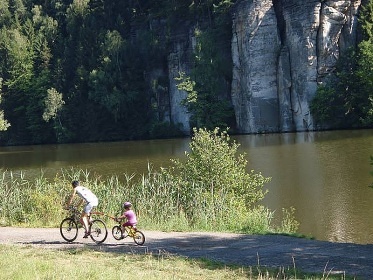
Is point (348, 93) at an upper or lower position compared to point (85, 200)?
upper

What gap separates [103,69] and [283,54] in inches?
930

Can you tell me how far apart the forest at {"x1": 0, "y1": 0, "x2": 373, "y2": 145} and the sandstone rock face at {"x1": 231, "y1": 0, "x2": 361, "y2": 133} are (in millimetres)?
1966

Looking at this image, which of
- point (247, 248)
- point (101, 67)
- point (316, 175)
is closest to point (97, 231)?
point (247, 248)

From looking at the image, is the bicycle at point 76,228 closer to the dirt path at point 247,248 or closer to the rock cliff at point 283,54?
the dirt path at point 247,248

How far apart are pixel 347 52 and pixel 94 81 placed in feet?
102

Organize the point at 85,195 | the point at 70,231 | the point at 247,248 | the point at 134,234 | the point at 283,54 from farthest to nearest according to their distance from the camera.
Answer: the point at 283,54 < the point at 70,231 < the point at 85,195 < the point at 134,234 < the point at 247,248

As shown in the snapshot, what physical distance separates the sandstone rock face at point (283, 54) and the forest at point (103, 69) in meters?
1.97

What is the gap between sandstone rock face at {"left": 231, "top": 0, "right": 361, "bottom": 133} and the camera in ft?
180

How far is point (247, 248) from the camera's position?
36.8 feet

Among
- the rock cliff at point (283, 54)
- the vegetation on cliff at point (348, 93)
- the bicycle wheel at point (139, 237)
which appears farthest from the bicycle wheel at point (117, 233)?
Result: the rock cliff at point (283, 54)

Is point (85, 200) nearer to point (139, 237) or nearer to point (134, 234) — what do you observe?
point (134, 234)

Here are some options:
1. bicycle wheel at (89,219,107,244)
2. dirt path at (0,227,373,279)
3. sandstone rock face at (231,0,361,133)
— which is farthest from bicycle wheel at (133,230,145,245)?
sandstone rock face at (231,0,361,133)

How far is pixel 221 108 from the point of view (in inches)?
2413

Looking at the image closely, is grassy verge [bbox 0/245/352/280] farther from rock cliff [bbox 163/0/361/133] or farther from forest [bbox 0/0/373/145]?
rock cliff [bbox 163/0/361/133]
